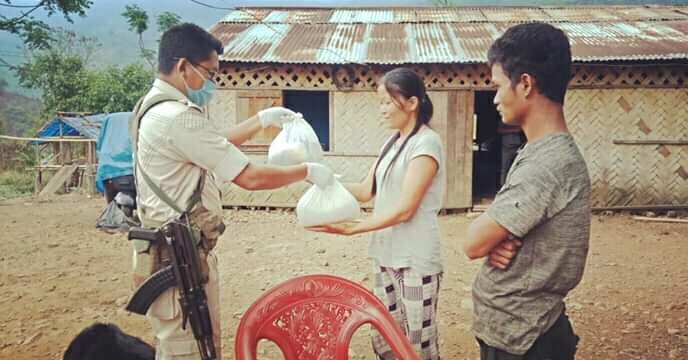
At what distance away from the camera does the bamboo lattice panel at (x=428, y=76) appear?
318 inches

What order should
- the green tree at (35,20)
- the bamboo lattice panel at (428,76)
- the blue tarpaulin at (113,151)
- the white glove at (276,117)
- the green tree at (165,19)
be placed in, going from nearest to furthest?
the white glove at (276,117), the green tree at (35,20), the blue tarpaulin at (113,151), the bamboo lattice panel at (428,76), the green tree at (165,19)

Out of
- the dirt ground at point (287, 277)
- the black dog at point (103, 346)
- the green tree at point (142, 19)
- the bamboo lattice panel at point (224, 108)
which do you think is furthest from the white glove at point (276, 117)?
the green tree at point (142, 19)

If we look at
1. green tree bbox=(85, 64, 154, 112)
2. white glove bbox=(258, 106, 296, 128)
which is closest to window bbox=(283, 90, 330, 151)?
green tree bbox=(85, 64, 154, 112)

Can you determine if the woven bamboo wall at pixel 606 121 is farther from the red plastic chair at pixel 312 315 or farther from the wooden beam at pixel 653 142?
the red plastic chair at pixel 312 315

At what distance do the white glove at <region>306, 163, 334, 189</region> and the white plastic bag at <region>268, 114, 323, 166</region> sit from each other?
146mm

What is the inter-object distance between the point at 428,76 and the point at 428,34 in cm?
140

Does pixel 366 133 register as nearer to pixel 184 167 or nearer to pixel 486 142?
pixel 486 142

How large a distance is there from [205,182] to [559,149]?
126 centimetres

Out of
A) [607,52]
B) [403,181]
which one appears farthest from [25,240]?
[607,52]

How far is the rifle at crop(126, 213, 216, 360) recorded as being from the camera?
6.36 feet

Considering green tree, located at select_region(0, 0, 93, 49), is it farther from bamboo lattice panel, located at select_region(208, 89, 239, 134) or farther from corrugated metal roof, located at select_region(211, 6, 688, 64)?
bamboo lattice panel, located at select_region(208, 89, 239, 134)

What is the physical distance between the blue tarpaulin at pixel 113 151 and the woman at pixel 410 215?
615cm

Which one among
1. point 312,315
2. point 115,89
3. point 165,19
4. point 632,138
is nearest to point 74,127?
point 115,89

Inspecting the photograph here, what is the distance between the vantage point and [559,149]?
1.36 m
